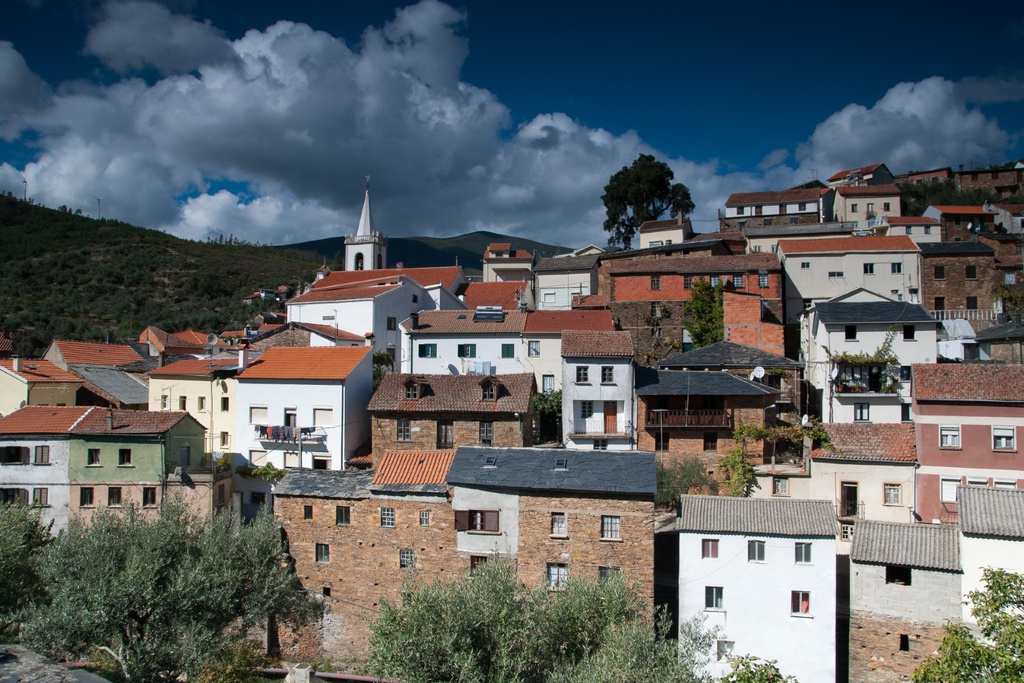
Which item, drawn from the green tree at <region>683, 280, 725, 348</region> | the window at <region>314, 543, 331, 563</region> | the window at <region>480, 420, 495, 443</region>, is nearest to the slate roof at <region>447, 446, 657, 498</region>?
the window at <region>480, 420, 495, 443</region>

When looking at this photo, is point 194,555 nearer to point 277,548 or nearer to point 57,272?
point 277,548

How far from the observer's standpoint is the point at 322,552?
98.0ft

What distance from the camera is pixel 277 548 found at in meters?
28.2

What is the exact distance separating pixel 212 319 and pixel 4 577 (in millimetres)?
61206

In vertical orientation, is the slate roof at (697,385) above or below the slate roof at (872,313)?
below

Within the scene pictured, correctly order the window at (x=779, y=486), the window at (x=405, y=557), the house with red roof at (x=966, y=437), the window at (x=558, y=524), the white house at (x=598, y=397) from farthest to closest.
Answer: the white house at (x=598, y=397), the window at (x=779, y=486), the house with red roof at (x=966, y=437), the window at (x=405, y=557), the window at (x=558, y=524)

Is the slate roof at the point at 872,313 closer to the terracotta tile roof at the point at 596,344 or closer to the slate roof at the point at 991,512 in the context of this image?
the terracotta tile roof at the point at 596,344

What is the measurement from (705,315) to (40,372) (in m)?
40.2

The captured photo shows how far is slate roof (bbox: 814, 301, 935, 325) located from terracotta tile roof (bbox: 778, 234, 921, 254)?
1046cm

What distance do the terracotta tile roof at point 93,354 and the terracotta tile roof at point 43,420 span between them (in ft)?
36.3

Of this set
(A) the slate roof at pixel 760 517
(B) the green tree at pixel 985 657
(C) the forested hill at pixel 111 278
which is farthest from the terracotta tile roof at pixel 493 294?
(B) the green tree at pixel 985 657

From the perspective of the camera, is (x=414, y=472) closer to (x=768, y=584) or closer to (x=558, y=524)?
(x=558, y=524)

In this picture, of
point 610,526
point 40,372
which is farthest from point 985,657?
point 40,372

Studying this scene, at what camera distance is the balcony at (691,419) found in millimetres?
33312
